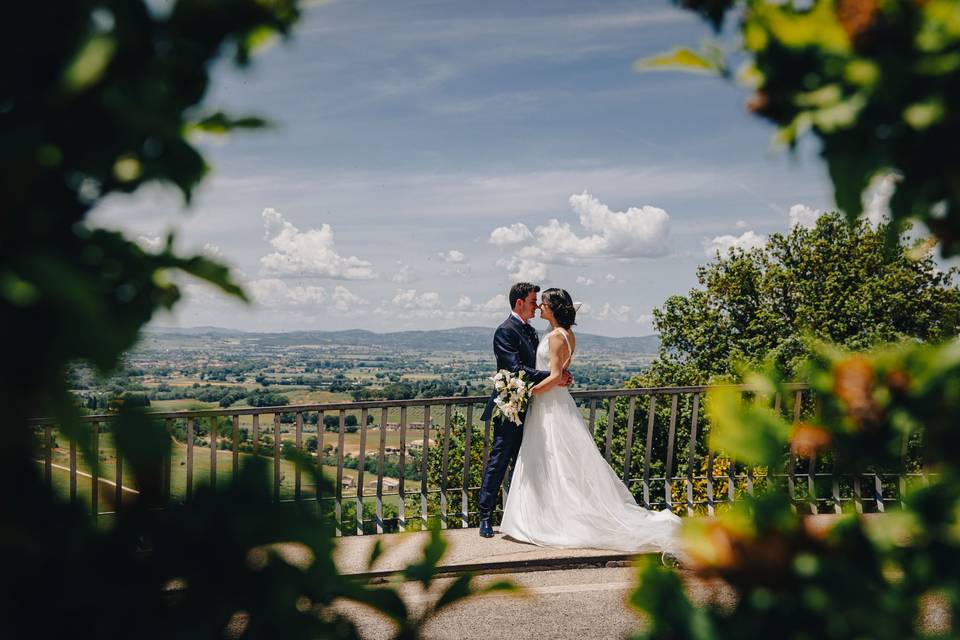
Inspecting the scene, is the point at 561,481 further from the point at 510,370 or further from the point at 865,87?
the point at 865,87

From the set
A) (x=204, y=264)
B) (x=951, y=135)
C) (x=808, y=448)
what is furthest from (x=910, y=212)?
(x=204, y=264)

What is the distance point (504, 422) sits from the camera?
683 cm

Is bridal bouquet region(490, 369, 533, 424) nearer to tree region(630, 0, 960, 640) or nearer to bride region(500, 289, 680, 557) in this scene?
bride region(500, 289, 680, 557)

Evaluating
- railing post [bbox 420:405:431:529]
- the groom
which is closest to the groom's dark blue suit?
the groom

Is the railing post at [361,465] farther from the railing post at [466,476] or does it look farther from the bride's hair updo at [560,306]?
the bride's hair updo at [560,306]

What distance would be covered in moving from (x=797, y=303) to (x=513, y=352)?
2675cm

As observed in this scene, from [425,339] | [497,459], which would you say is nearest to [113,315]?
[497,459]

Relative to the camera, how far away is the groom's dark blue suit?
6.81 m

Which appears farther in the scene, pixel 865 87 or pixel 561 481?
pixel 561 481

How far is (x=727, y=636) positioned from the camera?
897 millimetres

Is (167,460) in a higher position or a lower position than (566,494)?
higher

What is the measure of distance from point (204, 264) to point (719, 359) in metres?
32.0

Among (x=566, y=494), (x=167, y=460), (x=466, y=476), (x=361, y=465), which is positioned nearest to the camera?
(x=167, y=460)

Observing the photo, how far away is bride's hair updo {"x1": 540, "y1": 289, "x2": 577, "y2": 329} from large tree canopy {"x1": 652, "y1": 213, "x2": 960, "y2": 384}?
21.0 meters
